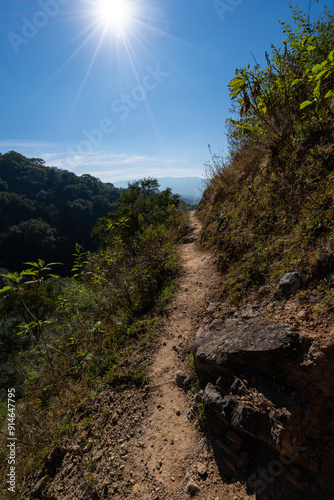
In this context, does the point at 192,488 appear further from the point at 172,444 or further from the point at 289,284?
the point at 289,284

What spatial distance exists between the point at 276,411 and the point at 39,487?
306 centimetres

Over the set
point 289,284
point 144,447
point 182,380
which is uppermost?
point 289,284

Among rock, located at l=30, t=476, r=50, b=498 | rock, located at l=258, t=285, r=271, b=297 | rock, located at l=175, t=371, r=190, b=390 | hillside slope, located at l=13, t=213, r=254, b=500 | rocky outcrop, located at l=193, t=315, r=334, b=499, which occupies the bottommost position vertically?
rock, located at l=30, t=476, r=50, b=498

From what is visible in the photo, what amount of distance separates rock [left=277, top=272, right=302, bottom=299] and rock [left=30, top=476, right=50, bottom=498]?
3.67 metres

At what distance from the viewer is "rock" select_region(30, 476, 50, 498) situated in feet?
8.23

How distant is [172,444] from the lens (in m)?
2.20

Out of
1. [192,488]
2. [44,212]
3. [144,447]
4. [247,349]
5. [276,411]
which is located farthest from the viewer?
[44,212]

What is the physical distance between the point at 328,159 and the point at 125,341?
433cm

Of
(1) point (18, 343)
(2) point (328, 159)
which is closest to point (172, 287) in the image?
(2) point (328, 159)

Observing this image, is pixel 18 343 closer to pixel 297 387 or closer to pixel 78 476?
pixel 78 476

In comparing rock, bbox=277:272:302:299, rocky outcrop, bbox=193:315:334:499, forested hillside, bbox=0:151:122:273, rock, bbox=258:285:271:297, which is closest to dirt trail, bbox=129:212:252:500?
rocky outcrop, bbox=193:315:334:499

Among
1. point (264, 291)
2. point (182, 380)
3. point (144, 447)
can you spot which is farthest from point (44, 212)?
point (264, 291)

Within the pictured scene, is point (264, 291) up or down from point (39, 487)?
up

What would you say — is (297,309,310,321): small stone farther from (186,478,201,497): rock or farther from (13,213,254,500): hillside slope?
(186,478,201,497): rock
